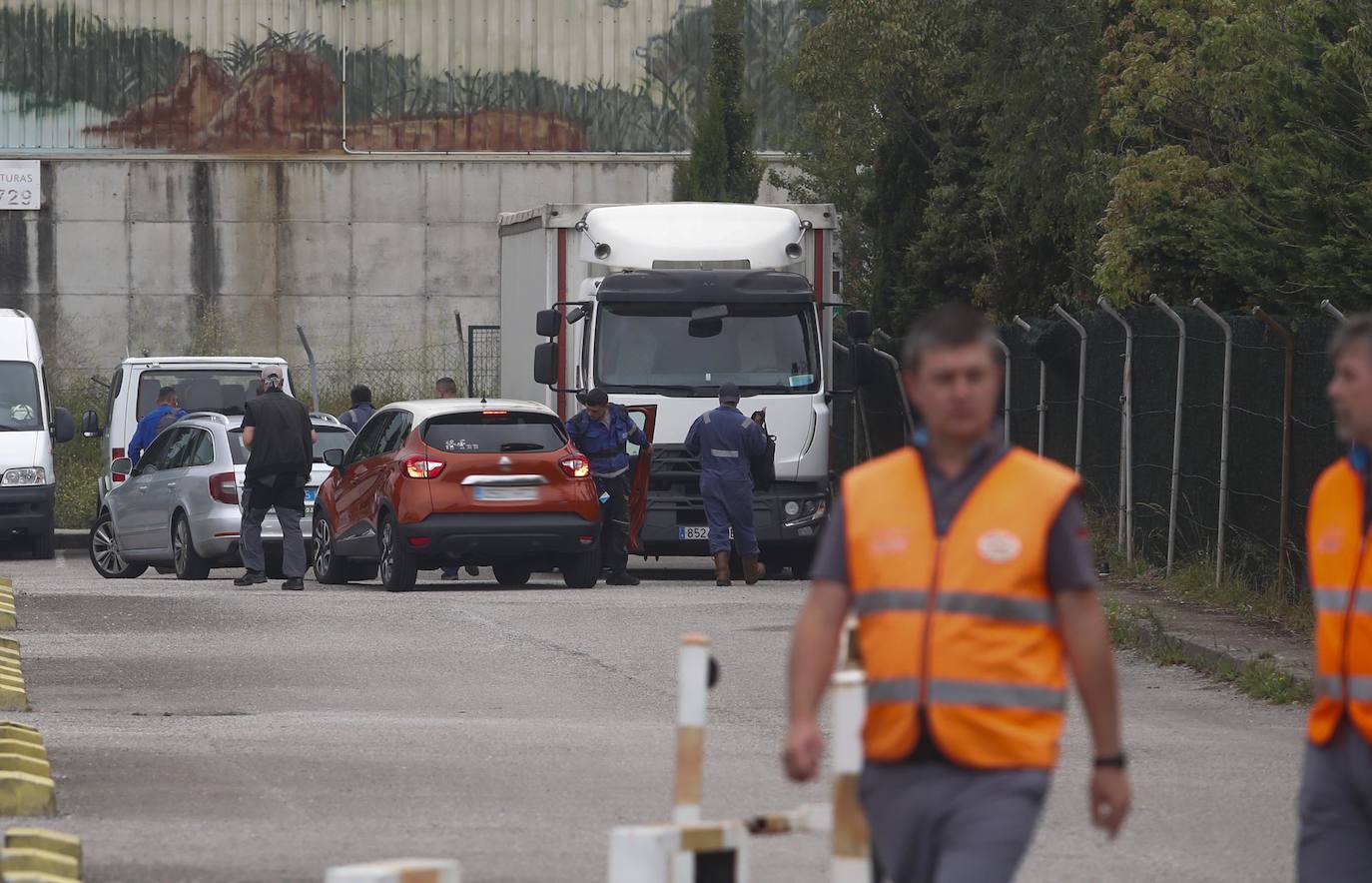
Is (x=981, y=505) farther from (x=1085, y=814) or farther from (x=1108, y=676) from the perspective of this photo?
(x=1085, y=814)

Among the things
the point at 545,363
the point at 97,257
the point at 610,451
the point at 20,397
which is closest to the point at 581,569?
the point at 610,451

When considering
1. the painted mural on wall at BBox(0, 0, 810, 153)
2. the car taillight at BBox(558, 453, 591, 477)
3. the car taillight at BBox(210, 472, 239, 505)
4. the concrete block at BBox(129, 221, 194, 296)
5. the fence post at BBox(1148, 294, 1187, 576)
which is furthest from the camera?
the painted mural on wall at BBox(0, 0, 810, 153)

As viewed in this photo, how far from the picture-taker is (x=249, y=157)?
41.8m

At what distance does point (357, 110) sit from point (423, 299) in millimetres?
3731

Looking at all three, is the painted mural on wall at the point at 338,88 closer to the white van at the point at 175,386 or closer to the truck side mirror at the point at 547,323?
the white van at the point at 175,386

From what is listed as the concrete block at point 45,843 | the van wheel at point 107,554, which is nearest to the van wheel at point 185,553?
the van wheel at point 107,554

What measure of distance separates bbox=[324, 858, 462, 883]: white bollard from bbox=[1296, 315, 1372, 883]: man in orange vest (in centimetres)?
187

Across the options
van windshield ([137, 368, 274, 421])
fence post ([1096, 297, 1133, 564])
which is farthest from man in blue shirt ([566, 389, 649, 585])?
van windshield ([137, 368, 274, 421])

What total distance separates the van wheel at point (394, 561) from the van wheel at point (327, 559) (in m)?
1.40

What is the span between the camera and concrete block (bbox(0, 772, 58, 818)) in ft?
29.4

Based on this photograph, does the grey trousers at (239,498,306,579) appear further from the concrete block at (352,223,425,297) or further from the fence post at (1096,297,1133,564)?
the concrete block at (352,223,425,297)

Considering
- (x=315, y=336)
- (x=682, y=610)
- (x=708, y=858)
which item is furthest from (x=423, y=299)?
(x=708, y=858)

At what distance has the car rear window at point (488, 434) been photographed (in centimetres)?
1970

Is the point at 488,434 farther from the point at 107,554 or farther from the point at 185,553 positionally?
the point at 107,554
